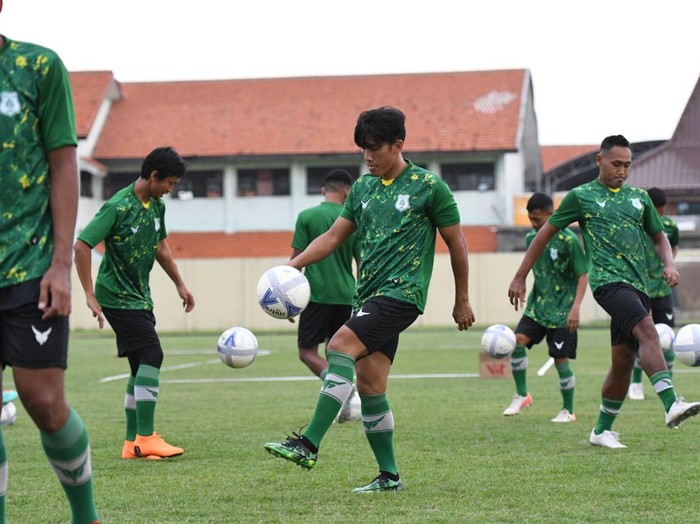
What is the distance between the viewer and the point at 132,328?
8.64 m

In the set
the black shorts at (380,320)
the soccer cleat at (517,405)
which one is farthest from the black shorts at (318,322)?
the black shorts at (380,320)

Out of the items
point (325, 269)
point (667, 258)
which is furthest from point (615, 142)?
point (325, 269)

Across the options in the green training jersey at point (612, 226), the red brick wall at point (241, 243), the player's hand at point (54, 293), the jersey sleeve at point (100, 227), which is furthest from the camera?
the red brick wall at point (241, 243)

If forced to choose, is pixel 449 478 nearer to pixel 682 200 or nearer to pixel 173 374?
pixel 173 374

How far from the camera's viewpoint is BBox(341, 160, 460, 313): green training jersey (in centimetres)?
675

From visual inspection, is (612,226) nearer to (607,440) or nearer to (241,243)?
(607,440)

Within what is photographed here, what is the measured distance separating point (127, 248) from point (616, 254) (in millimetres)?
3623

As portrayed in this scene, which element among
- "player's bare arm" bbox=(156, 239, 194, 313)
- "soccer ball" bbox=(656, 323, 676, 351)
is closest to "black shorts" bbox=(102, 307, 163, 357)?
"player's bare arm" bbox=(156, 239, 194, 313)

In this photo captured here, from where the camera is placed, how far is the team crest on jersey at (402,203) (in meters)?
6.76

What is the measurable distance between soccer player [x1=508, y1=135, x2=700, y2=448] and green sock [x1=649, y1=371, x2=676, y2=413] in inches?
2.8

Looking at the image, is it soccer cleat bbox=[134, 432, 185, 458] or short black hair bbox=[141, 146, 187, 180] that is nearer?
short black hair bbox=[141, 146, 187, 180]

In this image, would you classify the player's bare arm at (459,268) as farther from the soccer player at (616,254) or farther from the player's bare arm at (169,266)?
the player's bare arm at (169,266)

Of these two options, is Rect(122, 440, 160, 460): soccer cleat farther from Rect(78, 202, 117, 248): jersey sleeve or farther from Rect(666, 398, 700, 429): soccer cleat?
Rect(666, 398, 700, 429): soccer cleat

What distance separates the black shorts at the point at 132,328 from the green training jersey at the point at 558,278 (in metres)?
4.13
